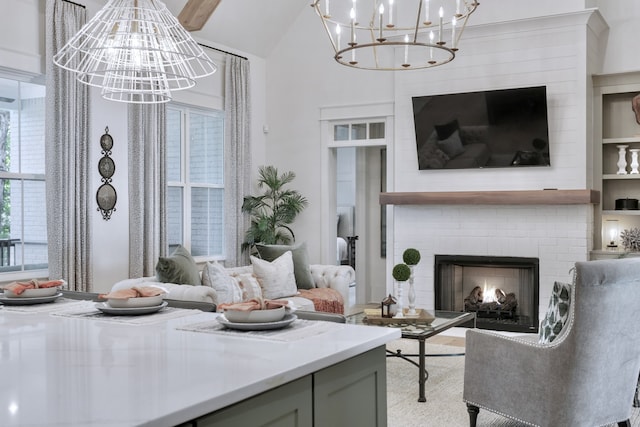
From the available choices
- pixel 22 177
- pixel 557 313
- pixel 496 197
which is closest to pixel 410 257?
pixel 557 313

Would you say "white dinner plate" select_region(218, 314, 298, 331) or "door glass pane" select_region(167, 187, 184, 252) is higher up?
"door glass pane" select_region(167, 187, 184, 252)

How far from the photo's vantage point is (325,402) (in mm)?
1673

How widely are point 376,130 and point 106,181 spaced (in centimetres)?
314

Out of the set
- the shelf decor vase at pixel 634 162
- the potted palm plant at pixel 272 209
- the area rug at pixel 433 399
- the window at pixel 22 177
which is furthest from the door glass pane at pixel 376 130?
the window at pixel 22 177

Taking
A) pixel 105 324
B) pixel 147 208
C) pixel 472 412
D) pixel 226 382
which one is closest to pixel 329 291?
pixel 147 208

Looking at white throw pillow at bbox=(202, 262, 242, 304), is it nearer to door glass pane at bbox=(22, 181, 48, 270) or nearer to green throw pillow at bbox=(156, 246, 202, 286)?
green throw pillow at bbox=(156, 246, 202, 286)

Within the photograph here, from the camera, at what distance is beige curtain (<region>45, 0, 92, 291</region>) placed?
217 inches

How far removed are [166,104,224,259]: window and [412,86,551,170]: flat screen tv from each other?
2.32 metres

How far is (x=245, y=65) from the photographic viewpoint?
795 cm

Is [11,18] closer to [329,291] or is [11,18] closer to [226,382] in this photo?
[329,291]

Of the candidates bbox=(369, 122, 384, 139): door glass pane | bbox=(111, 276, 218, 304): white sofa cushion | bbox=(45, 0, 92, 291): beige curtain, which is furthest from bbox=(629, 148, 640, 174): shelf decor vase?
bbox=(45, 0, 92, 291): beige curtain

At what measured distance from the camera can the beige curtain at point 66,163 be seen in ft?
18.1

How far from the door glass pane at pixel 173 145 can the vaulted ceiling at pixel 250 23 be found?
0.87 m

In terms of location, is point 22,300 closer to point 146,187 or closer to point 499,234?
point 146,187
